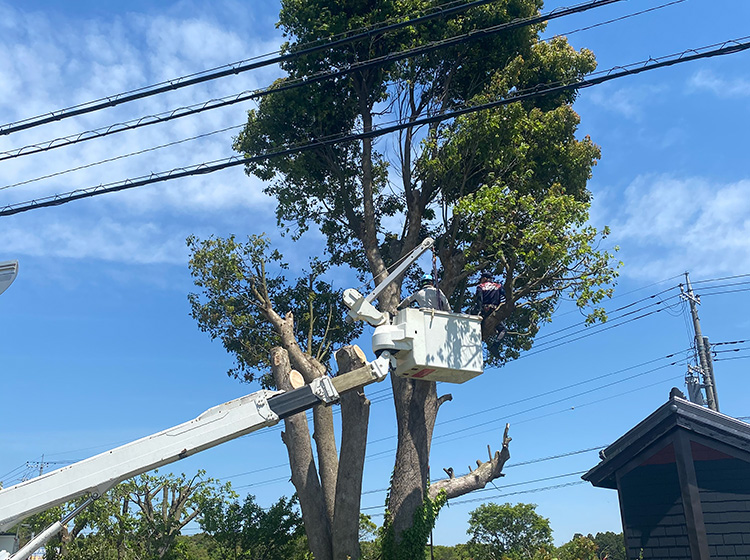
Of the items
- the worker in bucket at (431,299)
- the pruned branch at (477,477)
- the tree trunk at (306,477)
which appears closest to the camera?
the worker in bucket at (431,299)

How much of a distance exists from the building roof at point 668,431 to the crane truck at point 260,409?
21.6 feet

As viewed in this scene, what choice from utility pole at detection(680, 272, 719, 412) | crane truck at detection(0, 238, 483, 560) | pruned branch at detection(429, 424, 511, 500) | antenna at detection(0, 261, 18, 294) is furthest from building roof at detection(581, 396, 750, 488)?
utility pole at detection(680, 272, 719, 412)

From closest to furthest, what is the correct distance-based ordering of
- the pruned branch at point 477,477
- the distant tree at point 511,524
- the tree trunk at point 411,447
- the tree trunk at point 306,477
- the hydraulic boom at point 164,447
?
the hydraulic boom at point 164,447 → the tree trunk at point 411,447 → the tree trunk at point 306,477 → the pruned branch at point 477,477 → the distant tree at point 511,524

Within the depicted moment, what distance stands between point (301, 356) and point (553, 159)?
829cm

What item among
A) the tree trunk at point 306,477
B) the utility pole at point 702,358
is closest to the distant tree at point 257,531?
the tree trunk at point 306,477

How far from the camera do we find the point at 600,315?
1582 centimetres

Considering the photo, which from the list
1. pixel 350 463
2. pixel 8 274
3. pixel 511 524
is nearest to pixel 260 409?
pixel 350 463

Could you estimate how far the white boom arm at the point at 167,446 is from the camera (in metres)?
9.59

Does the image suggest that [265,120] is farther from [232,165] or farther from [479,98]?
[232,165]

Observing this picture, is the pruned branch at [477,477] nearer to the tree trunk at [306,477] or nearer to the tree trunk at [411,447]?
the tree trunk at [411,447]

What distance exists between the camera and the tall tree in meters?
16.1

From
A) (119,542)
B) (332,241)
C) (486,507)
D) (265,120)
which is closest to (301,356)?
(332,241)

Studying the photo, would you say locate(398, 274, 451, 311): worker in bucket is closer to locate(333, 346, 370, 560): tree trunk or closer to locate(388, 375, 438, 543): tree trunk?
locate(333, 346, 370, 560): tree trunk

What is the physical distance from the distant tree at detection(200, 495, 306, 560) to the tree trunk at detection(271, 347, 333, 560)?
437cm
